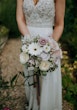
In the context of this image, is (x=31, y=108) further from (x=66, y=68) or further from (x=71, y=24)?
(x=71, y=24)

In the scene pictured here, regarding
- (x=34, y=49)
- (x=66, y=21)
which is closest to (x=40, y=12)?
(x=34, y=49)

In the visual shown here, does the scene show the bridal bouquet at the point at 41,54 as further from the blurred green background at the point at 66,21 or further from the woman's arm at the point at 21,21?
the blurred green background at the point at 66,21

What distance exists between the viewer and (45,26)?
4391mm

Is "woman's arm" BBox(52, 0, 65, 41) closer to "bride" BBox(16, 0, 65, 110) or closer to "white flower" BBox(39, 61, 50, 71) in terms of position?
"bride" BBox(16, 0, 65, 110)

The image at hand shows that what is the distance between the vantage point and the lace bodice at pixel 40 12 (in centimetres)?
418

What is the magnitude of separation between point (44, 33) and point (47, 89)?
0.70m

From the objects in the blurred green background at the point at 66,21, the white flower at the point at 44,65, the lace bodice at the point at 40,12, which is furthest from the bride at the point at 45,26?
the blurred green background at the point at 66,21

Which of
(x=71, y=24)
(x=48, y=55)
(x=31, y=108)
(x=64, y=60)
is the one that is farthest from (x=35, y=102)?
(x=71, y=24)

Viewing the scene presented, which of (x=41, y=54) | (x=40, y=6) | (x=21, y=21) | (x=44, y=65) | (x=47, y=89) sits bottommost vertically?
(x=47, y=89)

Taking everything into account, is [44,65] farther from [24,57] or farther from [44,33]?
[44,33]

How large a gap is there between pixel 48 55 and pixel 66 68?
7.58 ft

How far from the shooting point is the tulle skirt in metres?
4.41

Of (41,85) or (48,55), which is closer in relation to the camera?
(48,55)

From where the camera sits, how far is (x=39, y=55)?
3.83 m
